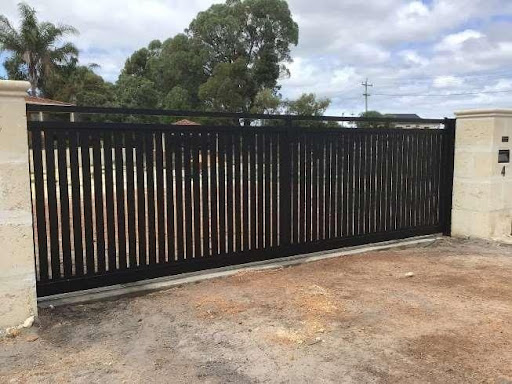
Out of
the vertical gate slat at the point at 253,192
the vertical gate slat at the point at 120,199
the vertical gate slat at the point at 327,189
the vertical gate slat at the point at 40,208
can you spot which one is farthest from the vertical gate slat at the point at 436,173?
the vertical gate slat at the point at 40,208

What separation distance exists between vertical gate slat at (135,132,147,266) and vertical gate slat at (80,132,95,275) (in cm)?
47

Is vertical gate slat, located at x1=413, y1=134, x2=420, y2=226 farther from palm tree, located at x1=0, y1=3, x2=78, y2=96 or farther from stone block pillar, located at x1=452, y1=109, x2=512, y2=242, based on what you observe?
palm tree, located at x1=0, y1=3, x2=78, y2=96

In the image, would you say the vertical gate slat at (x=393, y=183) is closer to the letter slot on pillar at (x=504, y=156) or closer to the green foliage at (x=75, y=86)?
the letter slot on pillar at (x=504, y=156)

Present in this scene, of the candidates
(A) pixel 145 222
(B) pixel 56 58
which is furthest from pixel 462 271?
(B) pixel 56 58

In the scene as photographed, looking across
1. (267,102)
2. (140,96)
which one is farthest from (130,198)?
(140,96)

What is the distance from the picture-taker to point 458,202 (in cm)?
766

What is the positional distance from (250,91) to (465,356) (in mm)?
32152

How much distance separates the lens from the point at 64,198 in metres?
4.45

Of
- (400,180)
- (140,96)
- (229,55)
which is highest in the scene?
(229,55)

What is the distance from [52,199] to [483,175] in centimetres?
610

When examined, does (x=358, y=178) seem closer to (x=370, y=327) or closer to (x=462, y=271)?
(x=462, y=271)

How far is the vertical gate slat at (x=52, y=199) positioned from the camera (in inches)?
169

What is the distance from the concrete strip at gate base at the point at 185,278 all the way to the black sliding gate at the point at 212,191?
7 centimetres

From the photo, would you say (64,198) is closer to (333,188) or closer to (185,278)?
(185,278)
